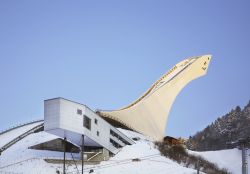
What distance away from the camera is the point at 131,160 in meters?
36.2

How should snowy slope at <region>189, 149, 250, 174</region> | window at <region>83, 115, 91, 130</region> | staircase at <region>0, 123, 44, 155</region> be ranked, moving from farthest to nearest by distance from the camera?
1. snowy slope at <region>189, 149, 250, 174</region>
2. staircase at <region>0, 123, 44, 155</region>
3. window at <region>83, 115, 91, 130</region>

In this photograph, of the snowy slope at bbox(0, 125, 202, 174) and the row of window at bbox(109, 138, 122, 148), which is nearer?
the snowy slope at bbox(0, 125, 202, 174)

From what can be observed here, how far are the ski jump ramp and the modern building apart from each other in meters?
11.3

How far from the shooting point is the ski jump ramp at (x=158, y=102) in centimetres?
5154

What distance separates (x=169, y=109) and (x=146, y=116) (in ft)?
18.4

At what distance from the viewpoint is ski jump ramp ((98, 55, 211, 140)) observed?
169ft

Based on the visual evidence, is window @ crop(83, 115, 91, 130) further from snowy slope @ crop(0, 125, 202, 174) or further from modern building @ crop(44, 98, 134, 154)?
snowy slope @ crop(0, 125, 202, 174)

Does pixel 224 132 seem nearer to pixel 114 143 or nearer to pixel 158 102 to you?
pixel 158 102

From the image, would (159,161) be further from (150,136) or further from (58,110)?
(150,136)

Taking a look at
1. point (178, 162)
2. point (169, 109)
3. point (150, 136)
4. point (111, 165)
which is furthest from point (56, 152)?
point (169, 109)

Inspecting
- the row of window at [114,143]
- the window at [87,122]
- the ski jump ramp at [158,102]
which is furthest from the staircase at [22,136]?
the ski jump ramp at [158,102]

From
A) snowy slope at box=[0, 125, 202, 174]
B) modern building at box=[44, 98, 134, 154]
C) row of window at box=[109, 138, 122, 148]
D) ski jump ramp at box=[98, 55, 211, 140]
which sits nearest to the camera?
snowy slope at box=[0, 125, 202, 174]

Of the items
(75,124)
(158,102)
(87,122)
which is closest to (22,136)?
(87,122)

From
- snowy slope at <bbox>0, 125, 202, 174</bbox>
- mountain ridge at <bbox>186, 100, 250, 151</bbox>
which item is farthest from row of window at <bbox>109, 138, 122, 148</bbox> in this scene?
mountain ridge at <bbox>186, 100, 250, 151</bbox>
